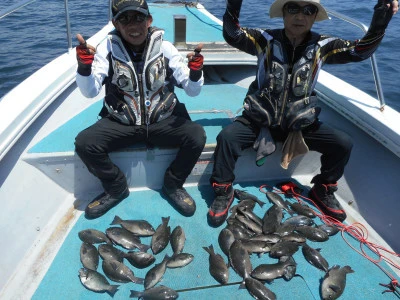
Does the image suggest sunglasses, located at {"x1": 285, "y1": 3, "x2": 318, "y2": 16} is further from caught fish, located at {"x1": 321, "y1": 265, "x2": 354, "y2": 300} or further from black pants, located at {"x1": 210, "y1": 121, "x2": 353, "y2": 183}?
caught fish, located at {"x1": 321, "y1": 265, "x2": 354, "y2": 300}

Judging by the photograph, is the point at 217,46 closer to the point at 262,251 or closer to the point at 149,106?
the point at 149,106

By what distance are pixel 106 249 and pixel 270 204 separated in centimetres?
174

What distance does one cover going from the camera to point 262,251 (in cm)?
290

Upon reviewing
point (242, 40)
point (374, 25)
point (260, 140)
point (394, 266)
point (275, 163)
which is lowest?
point (394, 266)

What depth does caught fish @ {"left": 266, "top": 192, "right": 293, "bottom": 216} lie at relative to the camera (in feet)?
11.3

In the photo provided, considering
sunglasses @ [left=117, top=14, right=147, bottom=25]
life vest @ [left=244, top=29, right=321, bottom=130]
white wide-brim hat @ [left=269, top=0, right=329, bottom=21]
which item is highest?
white wide-brim hat @ [left=269, top=0, right=329, bottom=21]

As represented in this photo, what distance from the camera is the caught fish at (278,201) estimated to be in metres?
3.46

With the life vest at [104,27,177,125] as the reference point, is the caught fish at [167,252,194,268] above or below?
below

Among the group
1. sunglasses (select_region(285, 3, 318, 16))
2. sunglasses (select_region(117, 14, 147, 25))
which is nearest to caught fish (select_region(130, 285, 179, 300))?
sunglasses (select_region(117, 14, 147, 25))

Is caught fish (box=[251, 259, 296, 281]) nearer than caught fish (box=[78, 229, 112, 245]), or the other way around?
caught fish (box=[251, 259, 296, 281])

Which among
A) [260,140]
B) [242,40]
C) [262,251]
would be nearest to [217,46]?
[242,40]

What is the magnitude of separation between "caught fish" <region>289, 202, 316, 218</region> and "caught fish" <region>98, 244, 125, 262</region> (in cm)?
178

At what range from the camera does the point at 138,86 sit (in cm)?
296

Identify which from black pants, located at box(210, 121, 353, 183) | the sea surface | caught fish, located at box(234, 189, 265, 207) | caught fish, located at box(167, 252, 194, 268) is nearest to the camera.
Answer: caught fish, located at box(167, 252, 194, 268)
